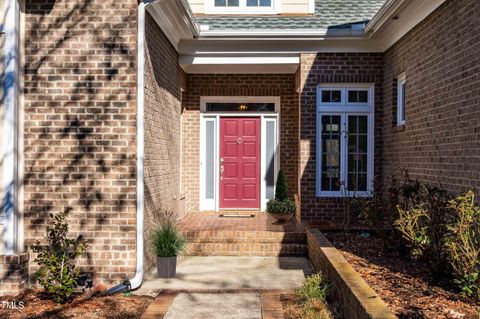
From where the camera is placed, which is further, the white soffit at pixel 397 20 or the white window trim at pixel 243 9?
the white window trim at pixel 243 9

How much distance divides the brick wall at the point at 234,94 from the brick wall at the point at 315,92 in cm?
136

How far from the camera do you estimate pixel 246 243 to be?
899cm

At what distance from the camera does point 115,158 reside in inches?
266

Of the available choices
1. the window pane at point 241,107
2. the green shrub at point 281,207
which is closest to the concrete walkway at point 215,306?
the green shrub at point 281,207

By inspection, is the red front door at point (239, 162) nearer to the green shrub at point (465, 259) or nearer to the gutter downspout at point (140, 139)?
the gutter downspout at point (140, 139)

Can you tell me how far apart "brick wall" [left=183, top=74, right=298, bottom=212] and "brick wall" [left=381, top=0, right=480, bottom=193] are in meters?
2.79

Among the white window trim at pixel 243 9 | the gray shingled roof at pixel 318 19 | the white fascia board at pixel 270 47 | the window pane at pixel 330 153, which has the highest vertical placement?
the white window trim at pixel 243 9

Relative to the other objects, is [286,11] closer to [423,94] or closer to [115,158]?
[423,94]

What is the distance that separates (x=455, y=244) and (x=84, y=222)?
4.39 m

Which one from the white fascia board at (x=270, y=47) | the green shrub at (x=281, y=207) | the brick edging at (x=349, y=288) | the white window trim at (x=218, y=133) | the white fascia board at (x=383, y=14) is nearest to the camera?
the brick edging at (x=349, y=288)

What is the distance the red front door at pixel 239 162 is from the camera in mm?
12180

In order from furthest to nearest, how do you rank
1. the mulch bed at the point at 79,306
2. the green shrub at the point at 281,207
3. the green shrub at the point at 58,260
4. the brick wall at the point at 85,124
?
the green shrub at the point at 281,207, the brick wall at the point at 85,124, the green shrub at the point at 58,260, the mulch bed at the point at 79,306

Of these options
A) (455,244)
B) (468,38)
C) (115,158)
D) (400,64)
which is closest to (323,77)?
(400,64)

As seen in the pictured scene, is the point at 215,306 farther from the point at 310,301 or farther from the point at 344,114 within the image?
the point at 344,114
